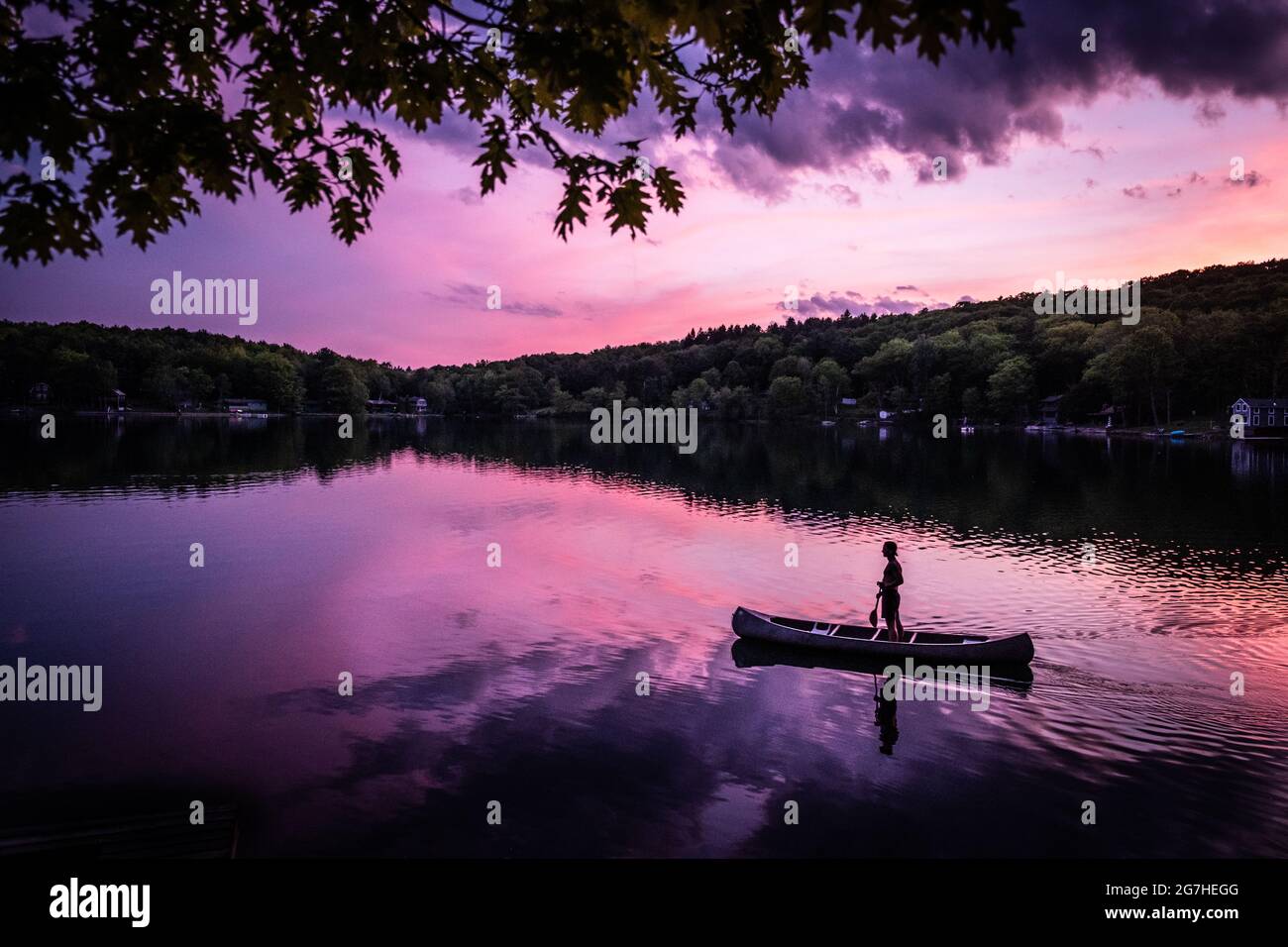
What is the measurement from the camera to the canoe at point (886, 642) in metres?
20.0

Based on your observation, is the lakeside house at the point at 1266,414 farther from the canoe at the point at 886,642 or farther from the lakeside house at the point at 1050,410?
the canoe at the point at 886,642

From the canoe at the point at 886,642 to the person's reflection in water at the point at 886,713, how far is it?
3.03ft

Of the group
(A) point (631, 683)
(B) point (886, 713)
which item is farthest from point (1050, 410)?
(A) point (631, 683)

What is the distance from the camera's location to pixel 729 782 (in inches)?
561

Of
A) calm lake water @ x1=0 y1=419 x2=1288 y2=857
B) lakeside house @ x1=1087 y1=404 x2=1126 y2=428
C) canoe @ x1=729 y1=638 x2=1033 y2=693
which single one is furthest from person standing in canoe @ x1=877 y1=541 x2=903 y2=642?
lakeside house @ x1=1087 y1=404 x2=1126 y2=428

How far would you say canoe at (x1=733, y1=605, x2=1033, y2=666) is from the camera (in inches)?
787

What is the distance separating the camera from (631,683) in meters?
20.0

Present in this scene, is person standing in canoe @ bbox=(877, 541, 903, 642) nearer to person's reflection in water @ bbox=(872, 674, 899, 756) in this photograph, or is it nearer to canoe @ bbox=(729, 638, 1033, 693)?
canoe @ bbox=(729, 638, 1033, 693)

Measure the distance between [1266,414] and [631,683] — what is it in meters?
153

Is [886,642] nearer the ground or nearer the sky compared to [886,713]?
nearer the sky

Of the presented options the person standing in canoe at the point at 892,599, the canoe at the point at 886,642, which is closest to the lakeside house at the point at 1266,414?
the canoe at the point at 886,642

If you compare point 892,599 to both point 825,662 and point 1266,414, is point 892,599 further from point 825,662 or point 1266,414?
point 1266,414

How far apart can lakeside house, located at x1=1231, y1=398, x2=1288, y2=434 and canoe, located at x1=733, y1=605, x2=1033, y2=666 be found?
470 ft
